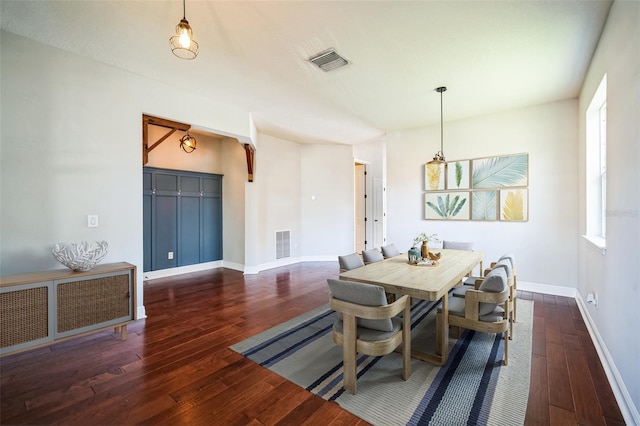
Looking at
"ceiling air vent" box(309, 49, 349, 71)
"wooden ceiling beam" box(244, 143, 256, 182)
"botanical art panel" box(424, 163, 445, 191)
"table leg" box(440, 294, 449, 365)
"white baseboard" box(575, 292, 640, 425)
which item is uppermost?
"ceiling air vent" box(309, 49, 349, 71)

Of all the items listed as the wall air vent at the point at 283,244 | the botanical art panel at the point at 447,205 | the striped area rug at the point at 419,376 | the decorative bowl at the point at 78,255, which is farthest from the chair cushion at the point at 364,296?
the wall air vent at the point at 283,244

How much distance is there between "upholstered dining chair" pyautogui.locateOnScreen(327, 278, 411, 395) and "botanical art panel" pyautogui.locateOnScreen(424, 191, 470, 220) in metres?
3.20

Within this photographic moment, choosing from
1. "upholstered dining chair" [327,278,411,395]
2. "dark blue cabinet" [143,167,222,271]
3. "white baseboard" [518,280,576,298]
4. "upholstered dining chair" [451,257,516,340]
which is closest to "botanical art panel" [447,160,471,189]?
"white baseboard" [518,280,576,298]

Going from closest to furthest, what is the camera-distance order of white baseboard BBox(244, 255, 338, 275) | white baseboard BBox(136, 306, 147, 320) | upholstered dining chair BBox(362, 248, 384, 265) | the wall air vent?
white baseboard BBox(136, 306, 147, 320) → upholstered dining chair BBox(362, 248, 384, 265) → white baseboard BBox(244, 255, 338, 275) → the wall air vent

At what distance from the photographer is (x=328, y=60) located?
2795mm

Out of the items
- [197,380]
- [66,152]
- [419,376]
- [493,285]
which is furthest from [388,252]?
[66,152]

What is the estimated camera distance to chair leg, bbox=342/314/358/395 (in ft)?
6.12

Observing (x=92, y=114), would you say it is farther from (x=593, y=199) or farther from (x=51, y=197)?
(x=593, y=199)

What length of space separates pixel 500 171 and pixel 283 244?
168 inches

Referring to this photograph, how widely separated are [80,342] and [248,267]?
2.92 metres

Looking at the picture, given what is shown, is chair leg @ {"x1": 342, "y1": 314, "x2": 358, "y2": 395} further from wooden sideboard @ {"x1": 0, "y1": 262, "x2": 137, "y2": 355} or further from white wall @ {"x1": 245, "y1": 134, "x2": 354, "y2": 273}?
white wall @ {"x1": 245, "y1": 134, "x2": 354, "y2": 273}

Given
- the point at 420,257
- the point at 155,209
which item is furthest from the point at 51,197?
the point at 420,257

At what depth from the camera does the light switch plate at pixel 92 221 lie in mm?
2826

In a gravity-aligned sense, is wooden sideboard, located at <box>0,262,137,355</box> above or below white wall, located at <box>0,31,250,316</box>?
below
